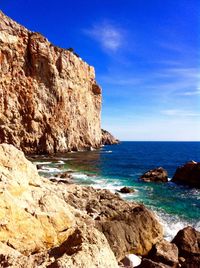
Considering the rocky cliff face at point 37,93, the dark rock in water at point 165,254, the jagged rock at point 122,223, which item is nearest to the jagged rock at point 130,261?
the jagged rock at point 122,223

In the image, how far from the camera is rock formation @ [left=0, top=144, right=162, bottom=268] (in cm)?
631

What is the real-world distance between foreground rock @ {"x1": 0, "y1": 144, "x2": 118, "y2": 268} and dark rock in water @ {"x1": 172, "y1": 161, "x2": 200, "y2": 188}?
3769 cm

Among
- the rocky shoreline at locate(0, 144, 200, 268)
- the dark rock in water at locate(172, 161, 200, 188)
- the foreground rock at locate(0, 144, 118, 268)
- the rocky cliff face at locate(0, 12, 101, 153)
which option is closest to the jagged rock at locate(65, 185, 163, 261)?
the rocky shoreline at locate(0, 144, 200, 268)

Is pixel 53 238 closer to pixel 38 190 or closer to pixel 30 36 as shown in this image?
pixel 38 190

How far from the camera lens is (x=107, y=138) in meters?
172

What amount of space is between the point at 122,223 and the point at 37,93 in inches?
2652

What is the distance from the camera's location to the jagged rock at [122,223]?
61.7 feet

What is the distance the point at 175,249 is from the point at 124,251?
2.97 metres

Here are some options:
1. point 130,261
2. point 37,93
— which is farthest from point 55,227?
point 37,93

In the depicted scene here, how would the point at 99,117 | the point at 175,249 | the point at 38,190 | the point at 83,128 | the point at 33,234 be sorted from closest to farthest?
the point at 33,234
the point at 38,190
the point at 175,249
the point at 83,128
the point at 99,117

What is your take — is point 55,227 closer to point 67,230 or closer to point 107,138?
point 67,230

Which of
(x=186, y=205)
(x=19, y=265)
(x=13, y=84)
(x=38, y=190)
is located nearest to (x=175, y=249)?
(x=38, y=190)

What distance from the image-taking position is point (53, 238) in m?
11.0

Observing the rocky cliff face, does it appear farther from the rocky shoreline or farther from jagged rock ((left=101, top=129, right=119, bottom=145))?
jagged rock ((left=101, top=129, right=119, bottom=145))
